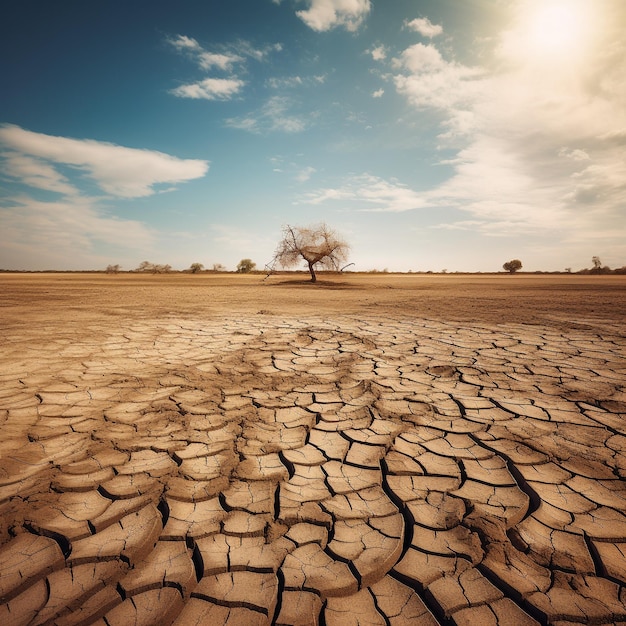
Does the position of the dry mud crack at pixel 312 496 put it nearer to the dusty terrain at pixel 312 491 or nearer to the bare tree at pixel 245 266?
the dusty terrain at pixel 312 491

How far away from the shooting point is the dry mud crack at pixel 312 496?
1.01 m

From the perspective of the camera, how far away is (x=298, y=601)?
100 cm

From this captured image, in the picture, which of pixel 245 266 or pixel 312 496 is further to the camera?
pixel 245 266

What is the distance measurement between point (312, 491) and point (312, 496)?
0.04 meters

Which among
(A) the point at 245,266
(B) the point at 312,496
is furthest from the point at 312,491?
(A) the point at 245,266

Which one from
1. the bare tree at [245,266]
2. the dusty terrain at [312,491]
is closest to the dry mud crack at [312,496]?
the dusty terrain at [312,491]

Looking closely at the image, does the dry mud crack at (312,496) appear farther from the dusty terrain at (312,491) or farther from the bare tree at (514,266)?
the bare tree at (514,266)

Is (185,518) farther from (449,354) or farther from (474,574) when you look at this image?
(449,354)

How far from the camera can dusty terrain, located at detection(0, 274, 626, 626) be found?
1016 millimetres

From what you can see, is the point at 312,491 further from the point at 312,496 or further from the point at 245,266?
the point at 245,266

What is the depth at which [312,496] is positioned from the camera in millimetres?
1464

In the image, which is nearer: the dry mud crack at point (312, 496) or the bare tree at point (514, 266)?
the dry mud crack at point (312, 496)

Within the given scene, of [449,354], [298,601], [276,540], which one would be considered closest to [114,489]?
[276,540]

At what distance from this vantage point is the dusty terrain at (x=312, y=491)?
102 centimetres
